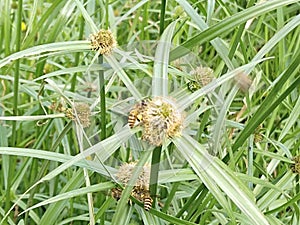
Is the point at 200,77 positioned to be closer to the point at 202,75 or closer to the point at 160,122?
the point at 202,75

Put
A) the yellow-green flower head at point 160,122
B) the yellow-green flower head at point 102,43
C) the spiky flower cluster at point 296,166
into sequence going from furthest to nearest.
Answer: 1. the spiky flower cluster at point 296,166
2. the yellow-green flower head at point 102,43
3. the yellow-green flower head at point 160,122

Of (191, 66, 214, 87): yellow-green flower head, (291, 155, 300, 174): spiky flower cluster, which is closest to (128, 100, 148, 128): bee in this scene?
(191, 66, 214, 87): yellow-green flower head

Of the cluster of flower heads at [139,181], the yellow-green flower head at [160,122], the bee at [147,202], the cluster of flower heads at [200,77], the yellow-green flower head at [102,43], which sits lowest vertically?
the bee at [147,202]

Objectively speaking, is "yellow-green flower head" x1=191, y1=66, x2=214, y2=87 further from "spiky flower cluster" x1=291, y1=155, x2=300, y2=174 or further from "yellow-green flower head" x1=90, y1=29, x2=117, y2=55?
"spiky flower cluster" x1=291, y1=155, x2=300, y2=174

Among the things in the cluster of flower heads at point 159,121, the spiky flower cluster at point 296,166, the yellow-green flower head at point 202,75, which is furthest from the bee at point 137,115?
the spiky flower cluster at point 296,166

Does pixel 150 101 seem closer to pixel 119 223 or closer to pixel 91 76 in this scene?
pixel 119 223

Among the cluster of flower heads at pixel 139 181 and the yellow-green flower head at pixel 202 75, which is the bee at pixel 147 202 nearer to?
the cluster of flower heads at pixel 139 181

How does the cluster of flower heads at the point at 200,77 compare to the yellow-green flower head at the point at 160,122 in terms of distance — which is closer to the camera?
the yellow-green flower head at the point at 160,122

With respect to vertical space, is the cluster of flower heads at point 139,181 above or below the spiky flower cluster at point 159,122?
below
